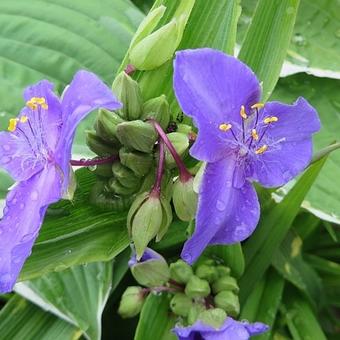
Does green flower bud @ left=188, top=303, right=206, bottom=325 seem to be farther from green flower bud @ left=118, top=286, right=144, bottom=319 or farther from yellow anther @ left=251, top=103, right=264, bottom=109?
yellow anther @ left=251, top=103, right=264, bottom=109

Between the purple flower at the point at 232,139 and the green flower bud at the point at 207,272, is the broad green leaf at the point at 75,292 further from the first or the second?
the purple flower at the point at 232,139

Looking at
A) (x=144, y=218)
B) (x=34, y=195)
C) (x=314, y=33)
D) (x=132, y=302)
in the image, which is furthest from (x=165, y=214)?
(x=314, y=33)

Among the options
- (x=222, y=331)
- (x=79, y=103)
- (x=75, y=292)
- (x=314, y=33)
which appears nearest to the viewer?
(x=79, y=103)

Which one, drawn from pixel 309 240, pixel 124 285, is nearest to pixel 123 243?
pixel 124 285

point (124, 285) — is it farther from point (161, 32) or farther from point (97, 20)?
point (161, 32)

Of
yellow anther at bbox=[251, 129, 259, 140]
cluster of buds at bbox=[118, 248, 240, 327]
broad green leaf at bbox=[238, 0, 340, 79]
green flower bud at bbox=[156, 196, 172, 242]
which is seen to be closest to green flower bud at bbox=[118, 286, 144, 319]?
cluster of buds at bbox=[118, 248, 240, 327]

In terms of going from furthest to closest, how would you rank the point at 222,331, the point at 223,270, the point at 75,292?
the point at 75,292 → the point at 223,270 → the point at 222,331

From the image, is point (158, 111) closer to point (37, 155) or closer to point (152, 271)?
point (37, 155)
